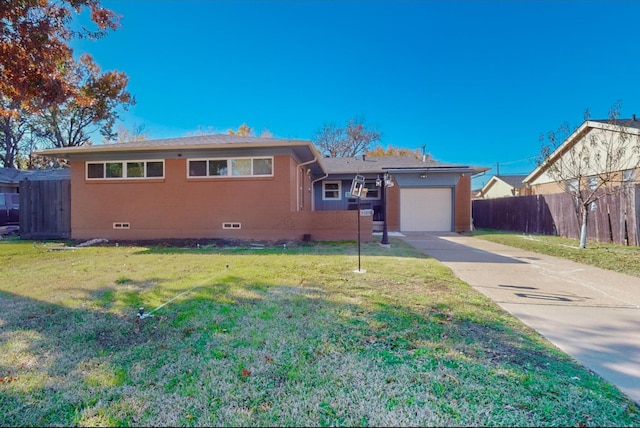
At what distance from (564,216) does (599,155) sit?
2.55 metres

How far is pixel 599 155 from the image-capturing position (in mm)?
11227

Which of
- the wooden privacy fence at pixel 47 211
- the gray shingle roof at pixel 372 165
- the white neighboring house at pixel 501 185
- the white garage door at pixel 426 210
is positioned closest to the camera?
the wooden privacy fence at pixel 47 211

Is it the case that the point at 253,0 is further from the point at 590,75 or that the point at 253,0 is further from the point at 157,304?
the point at 590,75

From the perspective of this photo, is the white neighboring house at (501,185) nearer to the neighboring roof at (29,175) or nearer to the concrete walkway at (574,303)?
the concrete walkway at (574,303)

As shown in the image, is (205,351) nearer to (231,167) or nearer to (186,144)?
(231,167)

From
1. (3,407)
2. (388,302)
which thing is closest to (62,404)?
(3,407)

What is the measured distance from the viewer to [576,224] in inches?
457

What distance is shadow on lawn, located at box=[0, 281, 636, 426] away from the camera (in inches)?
80.4

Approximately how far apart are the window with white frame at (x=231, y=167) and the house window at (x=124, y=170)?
4.29ft

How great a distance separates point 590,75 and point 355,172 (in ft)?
38.8

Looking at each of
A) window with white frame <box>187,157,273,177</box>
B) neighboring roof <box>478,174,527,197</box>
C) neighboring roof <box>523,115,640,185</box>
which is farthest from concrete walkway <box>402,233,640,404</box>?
neighboring roof <box>478,174,527,197</box>

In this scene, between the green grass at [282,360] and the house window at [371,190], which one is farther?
the house window at [371,190]

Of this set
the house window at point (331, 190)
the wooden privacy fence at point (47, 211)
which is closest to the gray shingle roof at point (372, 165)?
the house window at point (331, 190)

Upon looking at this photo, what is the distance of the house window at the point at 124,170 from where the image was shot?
1122 cm
